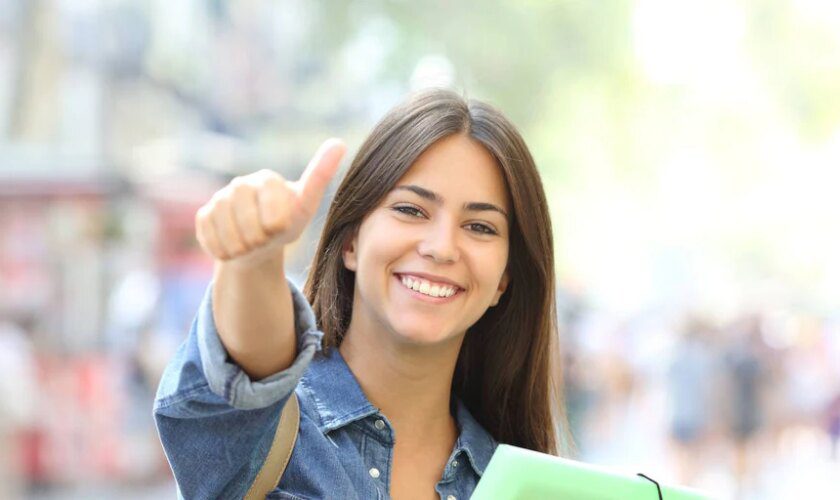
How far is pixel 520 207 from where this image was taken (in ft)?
8.09

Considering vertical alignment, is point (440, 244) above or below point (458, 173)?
below

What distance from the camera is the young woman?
1.90 m

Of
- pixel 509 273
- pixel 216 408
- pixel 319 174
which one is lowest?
pixel 216 408

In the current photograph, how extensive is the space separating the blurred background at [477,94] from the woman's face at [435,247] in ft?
21.0

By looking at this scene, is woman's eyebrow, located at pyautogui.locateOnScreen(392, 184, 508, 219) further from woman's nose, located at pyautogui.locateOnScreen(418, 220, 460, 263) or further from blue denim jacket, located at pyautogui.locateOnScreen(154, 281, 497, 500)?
blue denim jacket, located at pyautogui.locateOnScreen(154, 281, 497, 500)

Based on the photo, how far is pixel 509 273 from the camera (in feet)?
8.58

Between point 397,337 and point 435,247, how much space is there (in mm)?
190

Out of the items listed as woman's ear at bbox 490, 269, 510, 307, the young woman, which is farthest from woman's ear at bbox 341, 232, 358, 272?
woman's ear at bbox 490, 269, 510, 307

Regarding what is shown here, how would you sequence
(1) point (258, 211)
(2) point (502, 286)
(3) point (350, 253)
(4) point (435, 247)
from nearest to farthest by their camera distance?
(1) point (258, 211), (4) point (435, 247), (3) point (350, 253), (2) point (502, 286)

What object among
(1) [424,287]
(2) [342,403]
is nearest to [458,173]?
(1) [424,287]

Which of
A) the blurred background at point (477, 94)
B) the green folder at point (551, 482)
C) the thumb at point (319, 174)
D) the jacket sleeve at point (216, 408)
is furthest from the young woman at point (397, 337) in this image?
the blurred background at point (477, 94)

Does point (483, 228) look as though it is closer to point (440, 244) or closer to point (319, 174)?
point (440, 244)

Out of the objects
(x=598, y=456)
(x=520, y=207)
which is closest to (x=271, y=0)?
(x=598, y=456)

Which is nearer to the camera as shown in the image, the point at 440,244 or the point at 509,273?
the point at 440,244
